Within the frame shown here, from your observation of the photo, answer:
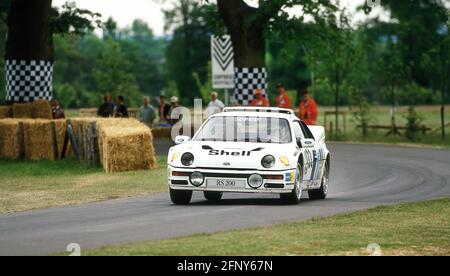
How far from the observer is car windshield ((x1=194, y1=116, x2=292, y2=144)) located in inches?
708

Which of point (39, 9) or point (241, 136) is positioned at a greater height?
point (39, 9)

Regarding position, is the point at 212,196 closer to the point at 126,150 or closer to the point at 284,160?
the point at 284,160

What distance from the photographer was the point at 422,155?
32.6m

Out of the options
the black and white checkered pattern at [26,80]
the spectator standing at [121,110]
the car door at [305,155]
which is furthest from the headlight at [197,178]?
the black and white checkered pattern at [26,80]

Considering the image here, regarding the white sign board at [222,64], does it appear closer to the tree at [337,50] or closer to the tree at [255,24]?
the tree at [255,24]

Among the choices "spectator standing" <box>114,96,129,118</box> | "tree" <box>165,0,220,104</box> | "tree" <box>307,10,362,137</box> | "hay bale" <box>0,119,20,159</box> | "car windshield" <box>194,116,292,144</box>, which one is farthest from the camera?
"tree" <box>165,0,220,104</box>

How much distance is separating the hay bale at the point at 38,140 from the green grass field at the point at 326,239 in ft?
51.7

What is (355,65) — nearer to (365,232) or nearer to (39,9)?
(39,9)

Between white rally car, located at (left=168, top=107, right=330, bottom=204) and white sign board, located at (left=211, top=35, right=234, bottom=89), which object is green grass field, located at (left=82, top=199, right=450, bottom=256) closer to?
white rally car, located at (left=168, top=107, right=330, bottom=204)

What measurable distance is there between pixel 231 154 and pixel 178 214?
1.41 meters

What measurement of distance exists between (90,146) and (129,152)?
6.55ft

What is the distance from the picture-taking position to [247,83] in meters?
39.9

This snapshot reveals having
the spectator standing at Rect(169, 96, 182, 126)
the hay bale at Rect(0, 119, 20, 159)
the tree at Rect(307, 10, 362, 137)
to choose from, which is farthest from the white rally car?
the spectator standing at Rect(169, 96, 182, 126)
